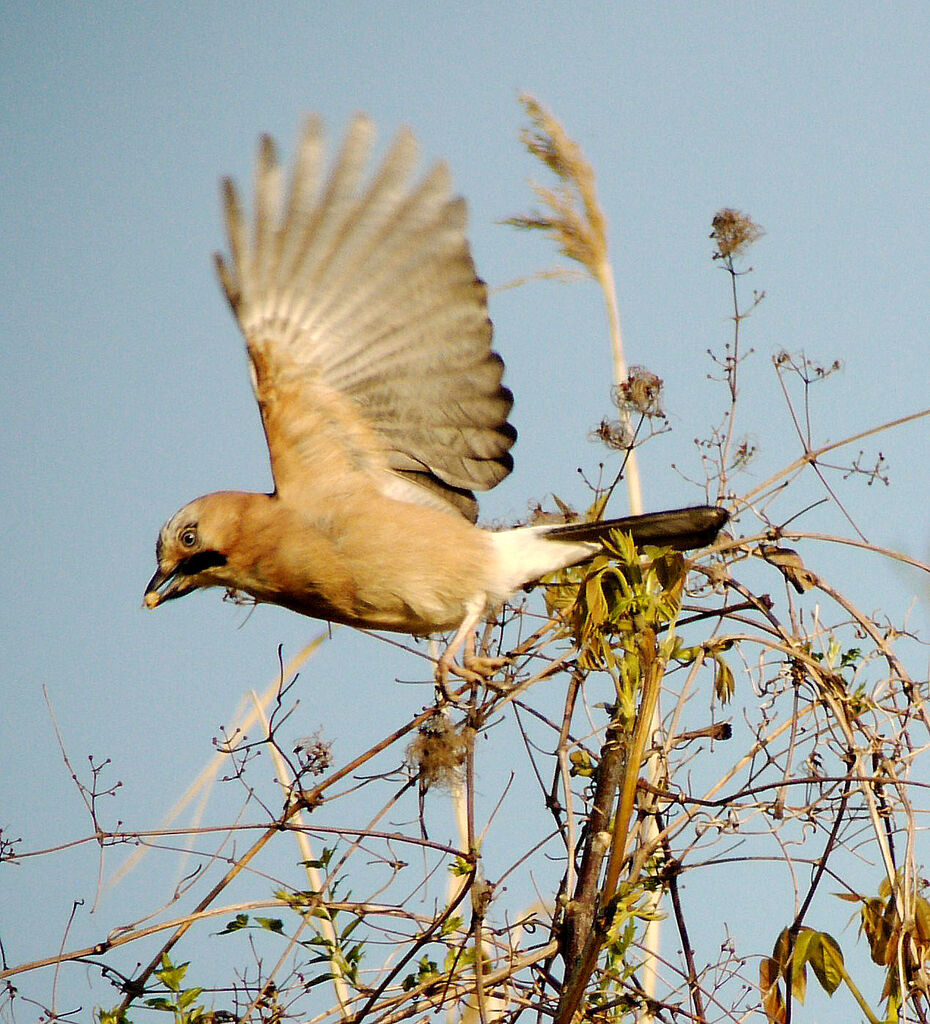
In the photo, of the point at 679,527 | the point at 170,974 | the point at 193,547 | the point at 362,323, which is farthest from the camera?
the point at 362,323

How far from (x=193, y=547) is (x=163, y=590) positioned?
0.13 metres

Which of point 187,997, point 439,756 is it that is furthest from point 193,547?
point 187,997

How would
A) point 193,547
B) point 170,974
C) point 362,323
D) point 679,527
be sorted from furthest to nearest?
point 362,323 → point 193,547 → point 679,527 → point 170,974

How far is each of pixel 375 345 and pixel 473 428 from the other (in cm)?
35

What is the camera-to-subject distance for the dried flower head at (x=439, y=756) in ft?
8.18

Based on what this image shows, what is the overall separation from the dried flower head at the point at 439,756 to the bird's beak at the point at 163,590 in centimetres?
84

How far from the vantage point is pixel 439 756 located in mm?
2492

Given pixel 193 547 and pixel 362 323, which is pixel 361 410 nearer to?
pixel 362 323

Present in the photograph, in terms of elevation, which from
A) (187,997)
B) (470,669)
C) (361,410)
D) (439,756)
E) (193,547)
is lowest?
(187,997)

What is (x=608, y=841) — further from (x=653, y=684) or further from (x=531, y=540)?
(x=531, y=540)

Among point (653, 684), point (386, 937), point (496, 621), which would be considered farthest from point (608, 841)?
point (496, 621)

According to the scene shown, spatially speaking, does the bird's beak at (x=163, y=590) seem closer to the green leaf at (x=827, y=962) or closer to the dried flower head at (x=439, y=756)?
the dried flower head at (x=439, y=756)

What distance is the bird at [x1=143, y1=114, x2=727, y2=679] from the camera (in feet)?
9.90

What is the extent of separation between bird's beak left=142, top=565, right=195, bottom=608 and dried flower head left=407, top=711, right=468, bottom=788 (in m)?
0.84
